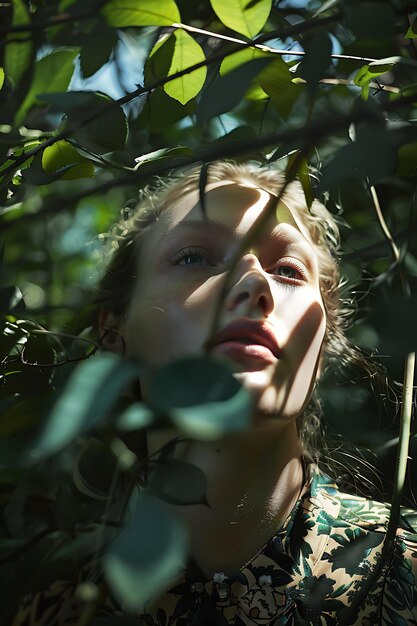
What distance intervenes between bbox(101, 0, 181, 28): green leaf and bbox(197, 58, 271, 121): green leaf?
0.39 feet

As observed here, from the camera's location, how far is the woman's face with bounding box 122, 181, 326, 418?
26.9 inches

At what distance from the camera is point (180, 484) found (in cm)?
34

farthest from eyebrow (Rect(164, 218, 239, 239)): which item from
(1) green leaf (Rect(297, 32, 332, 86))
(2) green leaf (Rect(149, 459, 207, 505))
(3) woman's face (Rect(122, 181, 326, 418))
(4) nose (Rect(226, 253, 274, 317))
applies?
(2) green leaf (Rect(149, 459, 207, 505))

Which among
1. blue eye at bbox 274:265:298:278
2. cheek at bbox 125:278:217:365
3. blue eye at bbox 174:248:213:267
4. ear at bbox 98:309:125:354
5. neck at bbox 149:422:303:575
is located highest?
blue eye at bbox 174:248:213:267

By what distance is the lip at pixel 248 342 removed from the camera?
0.67m

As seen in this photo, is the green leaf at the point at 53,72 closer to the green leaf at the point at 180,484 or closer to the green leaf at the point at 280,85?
the green leaf at the point at 280,85

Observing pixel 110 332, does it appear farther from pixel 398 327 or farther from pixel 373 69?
pixel 398 327

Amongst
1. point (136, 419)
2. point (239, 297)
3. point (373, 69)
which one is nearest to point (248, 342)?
point (239, 297)

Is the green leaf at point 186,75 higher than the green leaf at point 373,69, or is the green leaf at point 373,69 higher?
the green leaf at point 186,75

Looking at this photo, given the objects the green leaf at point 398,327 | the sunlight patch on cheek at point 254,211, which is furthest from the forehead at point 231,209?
the green leaf at point 398,327

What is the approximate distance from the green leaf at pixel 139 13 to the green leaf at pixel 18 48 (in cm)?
→ 7

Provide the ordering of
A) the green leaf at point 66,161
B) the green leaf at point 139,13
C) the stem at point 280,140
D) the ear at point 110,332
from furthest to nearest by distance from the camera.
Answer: the ear at point 110,332 → the green leaf at point 66,161 → the green leaf at point 139,13 → the stem at point 280,140

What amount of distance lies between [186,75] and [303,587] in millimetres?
579

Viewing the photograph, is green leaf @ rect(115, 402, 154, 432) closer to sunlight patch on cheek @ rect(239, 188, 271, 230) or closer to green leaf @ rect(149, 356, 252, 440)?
green leaf @ rect(149, 356, 252, 440)
